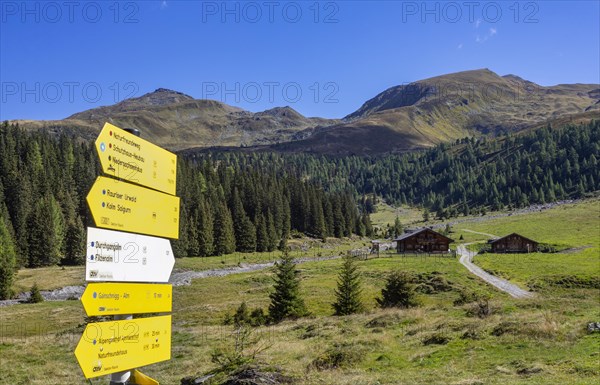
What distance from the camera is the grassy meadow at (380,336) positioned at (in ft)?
60.4

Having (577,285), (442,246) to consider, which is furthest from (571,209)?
(577,285)

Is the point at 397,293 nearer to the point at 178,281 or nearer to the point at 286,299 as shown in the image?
the point at 286,299

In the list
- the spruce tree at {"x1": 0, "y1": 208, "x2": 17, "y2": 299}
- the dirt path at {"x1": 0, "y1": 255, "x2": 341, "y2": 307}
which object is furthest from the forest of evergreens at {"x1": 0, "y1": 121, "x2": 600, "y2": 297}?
the dirt path at {"x1": 0, "y1": 255, "x2": 341, "y2": 307}

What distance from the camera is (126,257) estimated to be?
249 inches

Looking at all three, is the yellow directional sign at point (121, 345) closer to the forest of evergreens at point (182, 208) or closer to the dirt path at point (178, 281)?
the dirt path at point (178, 281)

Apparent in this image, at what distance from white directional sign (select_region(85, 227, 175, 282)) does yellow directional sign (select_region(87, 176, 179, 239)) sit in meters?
0.13

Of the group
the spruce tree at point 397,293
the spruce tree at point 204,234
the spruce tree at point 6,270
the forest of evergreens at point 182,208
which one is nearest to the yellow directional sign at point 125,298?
the spruce tree at point 397,293

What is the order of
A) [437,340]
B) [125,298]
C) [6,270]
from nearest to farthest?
[125,298] < [437,340] < [6,270]

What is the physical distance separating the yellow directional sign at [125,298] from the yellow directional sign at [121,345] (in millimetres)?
161

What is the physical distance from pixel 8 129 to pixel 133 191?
141687 millimetres

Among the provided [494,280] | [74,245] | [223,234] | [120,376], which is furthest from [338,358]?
[223,234]

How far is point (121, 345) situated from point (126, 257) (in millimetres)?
1202

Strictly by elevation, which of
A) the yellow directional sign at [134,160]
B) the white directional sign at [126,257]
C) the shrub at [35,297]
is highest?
the yellow directional sign at [134,160]

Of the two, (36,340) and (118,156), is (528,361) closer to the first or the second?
(118,156)
